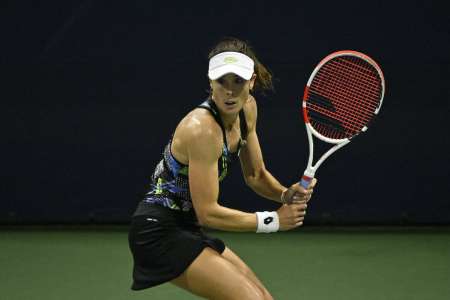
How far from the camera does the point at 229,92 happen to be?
2.94 meters

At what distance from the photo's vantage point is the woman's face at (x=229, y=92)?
2.94m

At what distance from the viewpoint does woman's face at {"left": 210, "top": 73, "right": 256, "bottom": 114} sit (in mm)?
2939

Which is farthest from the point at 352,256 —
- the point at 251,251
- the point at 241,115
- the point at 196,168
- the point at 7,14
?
the point at 7,14

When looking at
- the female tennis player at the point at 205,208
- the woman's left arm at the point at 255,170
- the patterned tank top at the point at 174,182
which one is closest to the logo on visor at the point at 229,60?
the female tennis player at the point at 205,208

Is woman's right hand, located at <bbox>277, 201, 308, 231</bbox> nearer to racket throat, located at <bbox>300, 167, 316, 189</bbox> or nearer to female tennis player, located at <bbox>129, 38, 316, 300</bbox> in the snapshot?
female tennis player, located at <bbox>129, 38, 316, 300</bbox>

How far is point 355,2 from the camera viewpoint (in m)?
6.28

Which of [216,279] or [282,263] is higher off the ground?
[216,279]

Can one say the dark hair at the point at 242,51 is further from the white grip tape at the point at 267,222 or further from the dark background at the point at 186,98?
the dark background at the point at 186,98

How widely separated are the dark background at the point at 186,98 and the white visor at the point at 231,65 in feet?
11.1

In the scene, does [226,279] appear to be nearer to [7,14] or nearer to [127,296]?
[127,296]

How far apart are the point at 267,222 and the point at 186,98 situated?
357cm

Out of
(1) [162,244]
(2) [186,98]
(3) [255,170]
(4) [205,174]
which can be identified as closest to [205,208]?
(4) [205,174]

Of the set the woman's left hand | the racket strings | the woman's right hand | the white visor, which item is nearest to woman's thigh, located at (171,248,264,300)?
the woman's right hand

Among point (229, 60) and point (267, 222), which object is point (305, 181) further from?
point (229, 60)
